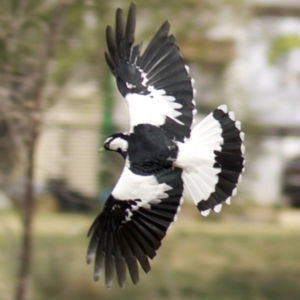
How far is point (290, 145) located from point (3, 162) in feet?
33.7

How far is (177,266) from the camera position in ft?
→ 42.0

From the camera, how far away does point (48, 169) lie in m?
12.8

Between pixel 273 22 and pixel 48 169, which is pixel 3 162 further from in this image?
pixel 273 22

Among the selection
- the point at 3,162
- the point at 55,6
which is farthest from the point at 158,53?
the point at 3,162

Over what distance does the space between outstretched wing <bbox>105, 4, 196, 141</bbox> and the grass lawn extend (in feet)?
12.4

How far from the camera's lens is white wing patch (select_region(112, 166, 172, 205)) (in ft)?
20.1

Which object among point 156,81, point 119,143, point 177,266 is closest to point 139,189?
point 119,143

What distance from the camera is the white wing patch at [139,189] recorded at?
612cm

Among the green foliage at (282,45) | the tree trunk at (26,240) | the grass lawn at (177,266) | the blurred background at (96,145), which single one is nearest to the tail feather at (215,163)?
the blurred background at (96,145)

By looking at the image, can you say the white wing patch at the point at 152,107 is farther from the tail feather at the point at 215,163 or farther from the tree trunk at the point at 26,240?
the tree trunk at the point at 26,240

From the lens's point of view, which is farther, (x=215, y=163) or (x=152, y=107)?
(x=152, y=107)

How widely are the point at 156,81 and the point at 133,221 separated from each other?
1.18m

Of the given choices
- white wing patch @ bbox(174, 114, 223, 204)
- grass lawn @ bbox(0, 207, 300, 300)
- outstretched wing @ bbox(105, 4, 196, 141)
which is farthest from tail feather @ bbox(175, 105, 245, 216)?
grass lawn @ bbox(0, 207, 300, 300)

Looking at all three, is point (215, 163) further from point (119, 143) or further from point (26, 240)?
point (26, 240)
